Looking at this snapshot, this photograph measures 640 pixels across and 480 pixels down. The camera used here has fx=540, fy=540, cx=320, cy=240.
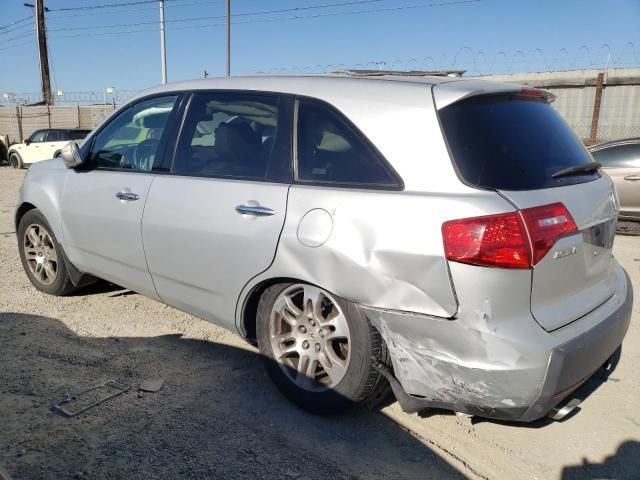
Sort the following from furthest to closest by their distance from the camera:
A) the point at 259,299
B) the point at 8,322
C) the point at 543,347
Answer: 1. the point at 8,322
2. the point at 259,299
3. the point at 543,347

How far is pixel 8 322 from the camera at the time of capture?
4234mm

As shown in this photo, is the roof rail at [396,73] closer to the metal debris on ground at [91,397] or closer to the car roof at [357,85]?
the car roof at [357,85]

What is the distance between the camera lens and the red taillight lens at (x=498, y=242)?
2.24m

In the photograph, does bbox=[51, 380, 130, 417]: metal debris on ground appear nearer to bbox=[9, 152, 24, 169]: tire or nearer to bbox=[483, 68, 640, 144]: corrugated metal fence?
bbox=[483, 68, 640, 144]: corrugated metal fence

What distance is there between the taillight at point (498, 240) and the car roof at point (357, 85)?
631mm

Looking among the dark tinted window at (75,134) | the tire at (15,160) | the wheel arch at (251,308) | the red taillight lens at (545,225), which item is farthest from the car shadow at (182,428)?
the tire at (15,160)

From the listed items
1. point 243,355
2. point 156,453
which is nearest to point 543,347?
point 156,453

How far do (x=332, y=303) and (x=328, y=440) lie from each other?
2.34ft

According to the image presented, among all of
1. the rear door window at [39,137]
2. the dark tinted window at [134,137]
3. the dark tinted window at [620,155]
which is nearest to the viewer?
the dark tinted window at [134,137]

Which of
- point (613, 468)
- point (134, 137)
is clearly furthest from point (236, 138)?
point (613, 468)

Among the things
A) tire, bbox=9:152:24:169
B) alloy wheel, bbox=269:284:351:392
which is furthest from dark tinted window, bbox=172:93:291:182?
tire, bbox=9:152:24:169

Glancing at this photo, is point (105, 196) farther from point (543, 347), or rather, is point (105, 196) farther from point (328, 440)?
point (543, 347)

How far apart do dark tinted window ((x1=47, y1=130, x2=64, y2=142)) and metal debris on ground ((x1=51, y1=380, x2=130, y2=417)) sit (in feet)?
55.9

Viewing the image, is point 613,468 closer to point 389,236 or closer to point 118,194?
point 389,236
